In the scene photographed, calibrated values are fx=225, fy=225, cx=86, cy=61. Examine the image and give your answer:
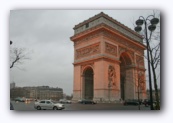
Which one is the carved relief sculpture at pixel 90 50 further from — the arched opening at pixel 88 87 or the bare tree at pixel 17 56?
the bare tree at pixel 17 56

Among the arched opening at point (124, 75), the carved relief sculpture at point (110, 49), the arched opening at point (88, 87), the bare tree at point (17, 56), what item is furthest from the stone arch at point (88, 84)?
the bare tree at point (17, 56)

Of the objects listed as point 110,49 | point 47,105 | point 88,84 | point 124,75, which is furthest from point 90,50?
point 47,105

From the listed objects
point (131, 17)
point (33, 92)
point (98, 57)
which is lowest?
point (33, 92)

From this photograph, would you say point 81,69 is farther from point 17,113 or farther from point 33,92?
point 17,113

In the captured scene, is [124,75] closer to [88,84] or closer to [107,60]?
[107,60]

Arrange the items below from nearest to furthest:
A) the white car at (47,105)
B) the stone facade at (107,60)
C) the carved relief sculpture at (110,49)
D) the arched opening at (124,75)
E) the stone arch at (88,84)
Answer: the white car at (47,105), the stone facade at (107,60), the stone arch at (88,84), the arched opening at (124,75), the carved relief sculpture at (110,49)

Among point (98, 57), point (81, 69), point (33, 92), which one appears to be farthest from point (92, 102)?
point (98, 57)
